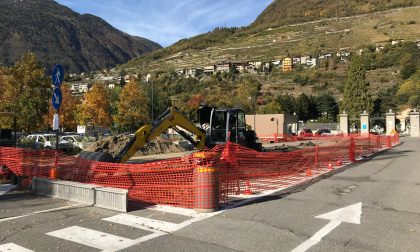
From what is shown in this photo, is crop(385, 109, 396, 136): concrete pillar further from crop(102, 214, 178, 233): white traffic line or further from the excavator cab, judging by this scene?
crop(102, 214, 178, 233): white traffic line

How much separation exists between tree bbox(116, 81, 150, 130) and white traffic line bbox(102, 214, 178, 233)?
52.1m

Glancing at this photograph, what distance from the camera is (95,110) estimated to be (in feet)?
195

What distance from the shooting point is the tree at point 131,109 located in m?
60.2

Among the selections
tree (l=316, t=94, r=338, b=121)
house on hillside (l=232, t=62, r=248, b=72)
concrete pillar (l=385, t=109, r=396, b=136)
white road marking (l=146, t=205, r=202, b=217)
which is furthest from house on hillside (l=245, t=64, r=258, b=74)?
white road marking (l=146, t=205, r=202, b=217)

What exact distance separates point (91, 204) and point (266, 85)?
12529cm

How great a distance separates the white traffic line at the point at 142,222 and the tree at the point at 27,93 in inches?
1116

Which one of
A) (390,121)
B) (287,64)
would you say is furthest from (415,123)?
(287,64)

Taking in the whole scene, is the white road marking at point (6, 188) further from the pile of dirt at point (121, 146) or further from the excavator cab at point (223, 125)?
the pile of dirt at point (121, 146)

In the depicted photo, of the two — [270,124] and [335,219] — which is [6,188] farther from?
[270,124]

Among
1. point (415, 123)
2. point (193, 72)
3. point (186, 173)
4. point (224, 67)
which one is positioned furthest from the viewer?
point (224, 67)

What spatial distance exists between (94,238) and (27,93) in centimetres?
3118

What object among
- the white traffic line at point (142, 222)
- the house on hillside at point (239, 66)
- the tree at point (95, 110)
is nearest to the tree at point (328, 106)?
the house on hillside at point (239, 66)

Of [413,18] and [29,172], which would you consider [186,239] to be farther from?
[413,18]

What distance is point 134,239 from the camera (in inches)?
271
